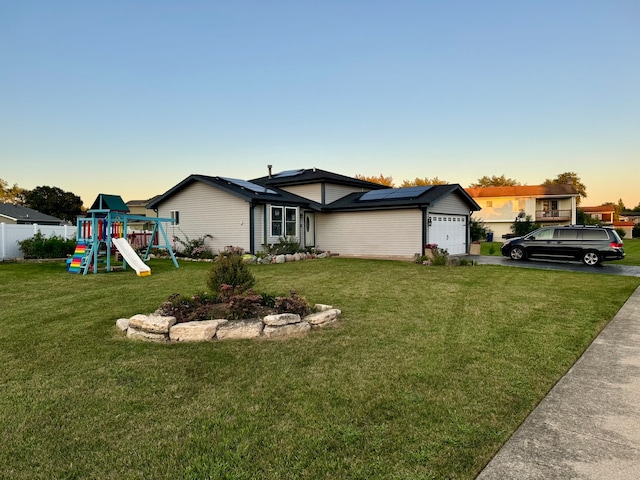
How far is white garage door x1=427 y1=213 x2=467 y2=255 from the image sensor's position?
57.9 feet

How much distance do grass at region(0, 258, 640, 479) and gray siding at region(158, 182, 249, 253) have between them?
10.3 m

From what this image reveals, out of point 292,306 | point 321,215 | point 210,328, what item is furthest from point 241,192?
point 210,328

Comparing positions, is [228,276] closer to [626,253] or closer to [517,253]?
[517,253]

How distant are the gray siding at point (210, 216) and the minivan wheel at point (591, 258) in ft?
47.2

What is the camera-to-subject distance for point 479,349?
4.62 metres

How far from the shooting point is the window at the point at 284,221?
17766 millimetres

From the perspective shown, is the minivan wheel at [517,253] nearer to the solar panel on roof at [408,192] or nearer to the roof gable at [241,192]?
the solar panel on roof at [408,192]

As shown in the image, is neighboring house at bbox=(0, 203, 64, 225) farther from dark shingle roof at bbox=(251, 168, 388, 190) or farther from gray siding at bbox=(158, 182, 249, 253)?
dark shingle roof at bbox=(251, 168, 388, 190)

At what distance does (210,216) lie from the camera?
59.9 ft

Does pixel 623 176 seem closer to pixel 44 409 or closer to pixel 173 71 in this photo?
pixel 173 71

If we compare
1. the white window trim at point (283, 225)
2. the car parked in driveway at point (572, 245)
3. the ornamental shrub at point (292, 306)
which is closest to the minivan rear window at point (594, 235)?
the car parked in driveway at point (572, 245)

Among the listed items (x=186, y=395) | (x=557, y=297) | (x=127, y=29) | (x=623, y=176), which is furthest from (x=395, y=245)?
(x=623, y=176)

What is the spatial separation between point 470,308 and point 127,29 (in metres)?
14.5

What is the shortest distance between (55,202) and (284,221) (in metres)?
47.1
